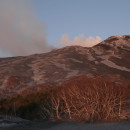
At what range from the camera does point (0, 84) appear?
89.9 ft

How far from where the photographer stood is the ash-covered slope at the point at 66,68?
27.5 meters

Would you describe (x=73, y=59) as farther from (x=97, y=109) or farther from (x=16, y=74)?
(x=97, y=109)

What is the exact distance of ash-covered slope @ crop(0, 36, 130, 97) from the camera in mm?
27544

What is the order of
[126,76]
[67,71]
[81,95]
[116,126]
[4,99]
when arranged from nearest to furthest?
1. [116,126]
2. [81,95]
3. [4,99]
4. [126,76]
5. [67,71]

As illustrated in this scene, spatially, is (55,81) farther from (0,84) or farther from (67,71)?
(0,84)

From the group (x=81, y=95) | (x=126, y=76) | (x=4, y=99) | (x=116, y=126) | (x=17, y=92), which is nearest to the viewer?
(x=116, y=126)

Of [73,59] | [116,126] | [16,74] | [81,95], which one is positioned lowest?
[116,126]

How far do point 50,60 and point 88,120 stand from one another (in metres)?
27.7

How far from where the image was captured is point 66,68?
3275 centimetres

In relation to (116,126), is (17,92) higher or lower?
higher

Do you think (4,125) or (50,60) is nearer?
A: (4,125)

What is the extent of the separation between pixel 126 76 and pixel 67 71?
7339 millimetres

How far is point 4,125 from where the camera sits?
1029 cm

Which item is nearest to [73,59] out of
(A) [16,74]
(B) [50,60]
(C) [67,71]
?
(B) [50,60]
